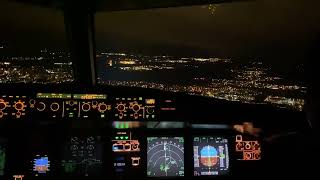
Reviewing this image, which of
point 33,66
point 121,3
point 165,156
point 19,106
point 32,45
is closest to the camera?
point 19,106

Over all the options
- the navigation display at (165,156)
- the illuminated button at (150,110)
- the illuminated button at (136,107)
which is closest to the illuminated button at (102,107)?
the illuminated button at (136,107)

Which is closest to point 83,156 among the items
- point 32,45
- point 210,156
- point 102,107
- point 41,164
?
point 41,164

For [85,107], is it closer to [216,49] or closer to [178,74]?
[178,74]

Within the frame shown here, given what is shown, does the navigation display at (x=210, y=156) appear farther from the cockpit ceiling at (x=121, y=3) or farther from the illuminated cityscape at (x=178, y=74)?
the cockpit ceiling at (x=121, y=3)

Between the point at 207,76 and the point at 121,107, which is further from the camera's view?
the point at 207,76

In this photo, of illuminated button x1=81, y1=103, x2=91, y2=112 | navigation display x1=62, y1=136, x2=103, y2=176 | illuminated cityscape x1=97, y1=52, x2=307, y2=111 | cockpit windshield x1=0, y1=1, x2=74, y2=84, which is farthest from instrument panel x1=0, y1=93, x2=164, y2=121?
illuminated cityscape x1=97, y1=52, x2=307, y2=111

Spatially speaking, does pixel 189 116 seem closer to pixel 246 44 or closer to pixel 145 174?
pixel 145 174
